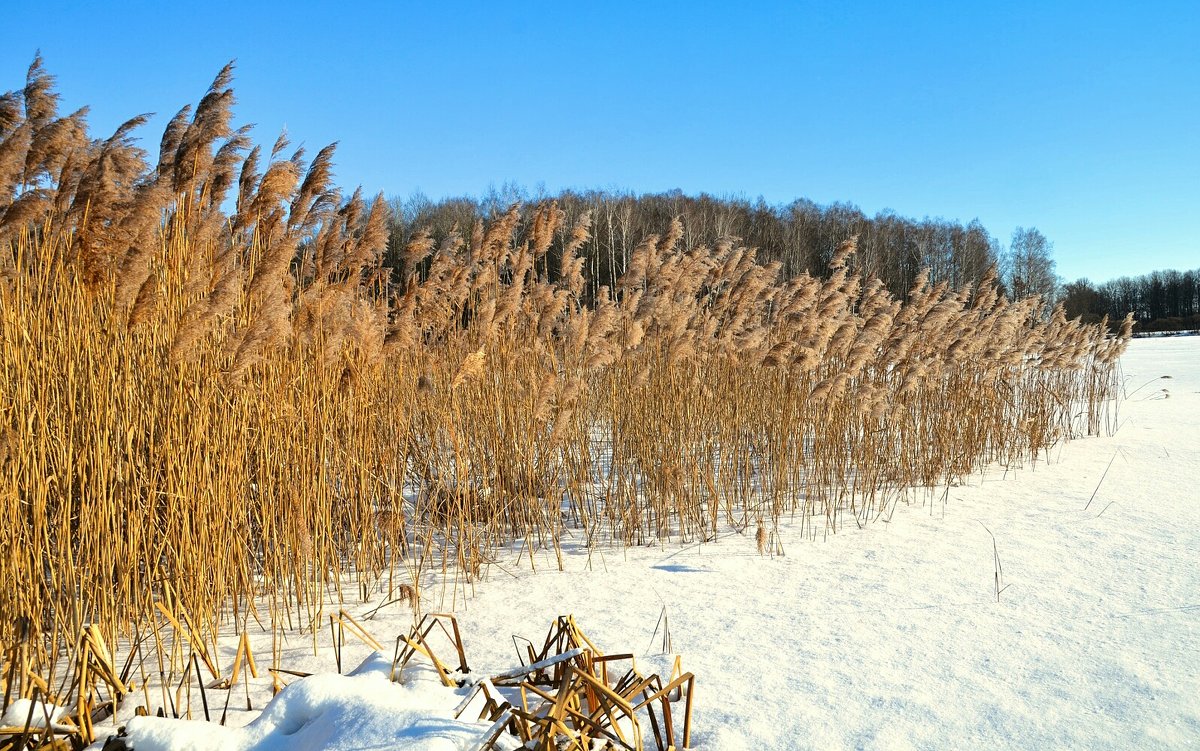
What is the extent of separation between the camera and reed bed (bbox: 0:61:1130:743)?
7.00 feet

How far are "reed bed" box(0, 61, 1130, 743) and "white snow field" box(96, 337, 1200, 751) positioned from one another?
0.32 meters

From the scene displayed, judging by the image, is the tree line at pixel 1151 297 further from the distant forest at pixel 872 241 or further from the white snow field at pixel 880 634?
the white snow field at pixel 880 634

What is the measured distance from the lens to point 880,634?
2521mm

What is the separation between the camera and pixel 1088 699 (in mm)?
2055

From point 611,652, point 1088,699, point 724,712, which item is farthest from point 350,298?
point 1088,699

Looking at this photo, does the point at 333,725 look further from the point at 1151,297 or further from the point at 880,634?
the point at 1151,297

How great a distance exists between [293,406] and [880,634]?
216 cm

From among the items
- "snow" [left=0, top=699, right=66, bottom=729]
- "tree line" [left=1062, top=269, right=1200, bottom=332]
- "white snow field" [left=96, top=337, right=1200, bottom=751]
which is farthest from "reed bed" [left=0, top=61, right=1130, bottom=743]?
"tree line" [left=1062, top=269, right=1200, bottom=332]

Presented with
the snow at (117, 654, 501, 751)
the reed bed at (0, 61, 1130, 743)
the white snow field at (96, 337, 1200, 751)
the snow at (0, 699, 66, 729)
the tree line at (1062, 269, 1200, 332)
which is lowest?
the white snow field at (96, 337, 1200, 751)

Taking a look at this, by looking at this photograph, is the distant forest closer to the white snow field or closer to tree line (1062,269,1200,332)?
tree line (1062,269,1200,332)

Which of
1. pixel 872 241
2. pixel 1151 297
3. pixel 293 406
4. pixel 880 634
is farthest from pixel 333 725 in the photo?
pixel 1151 297

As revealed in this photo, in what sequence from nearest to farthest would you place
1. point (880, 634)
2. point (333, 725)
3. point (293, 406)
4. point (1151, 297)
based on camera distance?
1. point (333, 725)
2. point (880, 634)
3. point (293, 406)
4. point (1151, 297)

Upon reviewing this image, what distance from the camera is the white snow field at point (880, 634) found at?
1871 millimetres

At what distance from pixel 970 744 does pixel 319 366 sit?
2377mm
